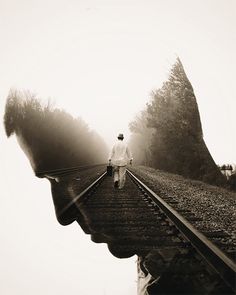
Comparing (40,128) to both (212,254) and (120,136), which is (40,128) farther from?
(212,254)

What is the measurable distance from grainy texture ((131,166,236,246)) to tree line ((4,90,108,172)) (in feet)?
4.33

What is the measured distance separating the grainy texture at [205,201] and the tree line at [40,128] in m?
1.32

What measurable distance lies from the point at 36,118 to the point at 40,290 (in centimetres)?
77

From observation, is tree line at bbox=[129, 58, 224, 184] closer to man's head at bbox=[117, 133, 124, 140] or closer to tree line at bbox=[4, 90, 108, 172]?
man's head at bbox=[117, 133, 124, 140]

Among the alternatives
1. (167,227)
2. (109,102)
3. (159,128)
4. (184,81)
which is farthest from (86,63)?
(167,227)

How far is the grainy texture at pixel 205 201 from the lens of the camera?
9.12 ft

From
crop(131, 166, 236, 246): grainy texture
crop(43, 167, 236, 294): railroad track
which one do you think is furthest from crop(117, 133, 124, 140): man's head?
crop(131, 166, 236, 246): grainy texture

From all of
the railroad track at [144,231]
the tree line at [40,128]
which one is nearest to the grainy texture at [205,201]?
the railroad track at [144,231]

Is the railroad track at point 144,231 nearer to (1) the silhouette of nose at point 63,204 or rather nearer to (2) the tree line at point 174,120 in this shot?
(1) the silhouette of nose at point 63,204

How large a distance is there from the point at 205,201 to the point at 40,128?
3054 millimetres

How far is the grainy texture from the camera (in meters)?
2.78

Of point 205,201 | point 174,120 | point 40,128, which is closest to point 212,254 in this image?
point 174,120

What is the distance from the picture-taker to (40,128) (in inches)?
59.1

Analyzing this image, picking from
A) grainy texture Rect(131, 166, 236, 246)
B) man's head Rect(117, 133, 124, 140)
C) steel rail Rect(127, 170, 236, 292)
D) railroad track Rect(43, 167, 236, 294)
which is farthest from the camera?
grainy texture Rect(131, 166, 236, 246)
